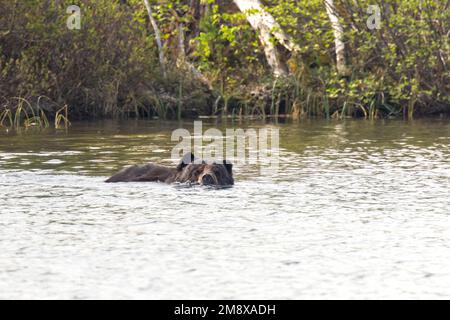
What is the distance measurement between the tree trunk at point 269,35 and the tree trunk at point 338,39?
122 cm

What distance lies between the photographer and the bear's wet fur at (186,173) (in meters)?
13.6

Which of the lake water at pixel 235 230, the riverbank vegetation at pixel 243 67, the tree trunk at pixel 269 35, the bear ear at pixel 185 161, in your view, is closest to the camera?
the lake water at pixel 235 230

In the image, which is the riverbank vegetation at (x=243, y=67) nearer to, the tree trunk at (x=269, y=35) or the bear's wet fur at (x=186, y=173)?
the tree trunk at (x=269, y=35)

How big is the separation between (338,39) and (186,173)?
16170 millimetres

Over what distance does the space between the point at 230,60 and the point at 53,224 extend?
22.6 m

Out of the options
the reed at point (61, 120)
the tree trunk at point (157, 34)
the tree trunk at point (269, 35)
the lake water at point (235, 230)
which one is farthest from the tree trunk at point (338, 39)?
the lake water at point (235, 230)

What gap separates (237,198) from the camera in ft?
41.2

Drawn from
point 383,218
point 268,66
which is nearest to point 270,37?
point 268,66

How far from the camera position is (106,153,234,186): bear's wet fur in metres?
13.6

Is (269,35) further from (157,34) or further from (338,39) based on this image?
(157,34)

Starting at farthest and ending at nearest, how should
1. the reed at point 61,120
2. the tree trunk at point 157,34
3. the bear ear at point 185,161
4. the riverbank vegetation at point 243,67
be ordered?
1. the tree trunk at point 157,34
2. the riverbank vegetation at point 243,67
3. the reed at point 61,120
4. the bear ear at point 185,161

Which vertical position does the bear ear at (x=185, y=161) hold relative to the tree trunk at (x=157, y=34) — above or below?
below

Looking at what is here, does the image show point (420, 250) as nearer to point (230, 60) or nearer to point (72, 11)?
point (72, 11)

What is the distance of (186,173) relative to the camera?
1376 centimetres
